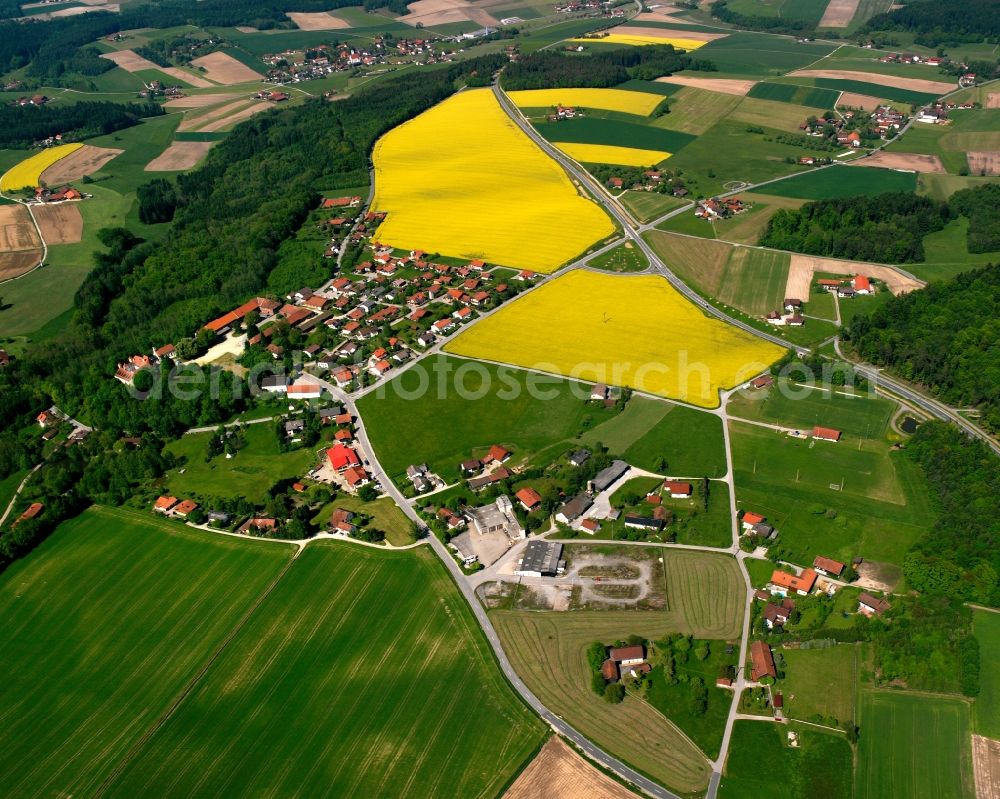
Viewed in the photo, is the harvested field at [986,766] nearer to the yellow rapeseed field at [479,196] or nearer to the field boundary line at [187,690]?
the field boundary line at [187,690]

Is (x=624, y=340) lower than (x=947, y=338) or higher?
lower

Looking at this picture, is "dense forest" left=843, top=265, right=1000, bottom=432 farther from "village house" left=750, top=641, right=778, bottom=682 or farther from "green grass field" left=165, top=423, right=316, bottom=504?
"green grass field" left=165, top=423, right=316, bottom=504

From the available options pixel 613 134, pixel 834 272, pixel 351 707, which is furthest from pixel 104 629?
pixel 613 134

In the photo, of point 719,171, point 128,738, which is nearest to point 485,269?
point 719,171

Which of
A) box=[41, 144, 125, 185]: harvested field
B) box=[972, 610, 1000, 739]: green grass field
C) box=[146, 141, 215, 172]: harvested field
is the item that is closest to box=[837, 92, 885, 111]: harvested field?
box=[146, 141, 215, 172]: harvested field

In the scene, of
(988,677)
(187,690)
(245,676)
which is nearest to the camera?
(988,677)

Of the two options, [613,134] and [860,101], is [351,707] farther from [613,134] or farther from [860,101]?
[860,101]
